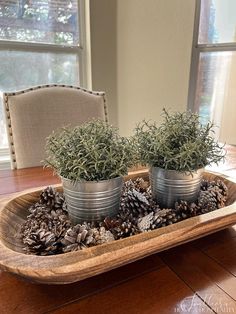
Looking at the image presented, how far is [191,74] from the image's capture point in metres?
2.13

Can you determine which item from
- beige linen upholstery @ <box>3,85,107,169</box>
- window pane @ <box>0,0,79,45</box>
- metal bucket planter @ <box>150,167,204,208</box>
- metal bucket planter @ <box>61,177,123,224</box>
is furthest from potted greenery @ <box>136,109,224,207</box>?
window pane @ <box>0,0,79,45</box>

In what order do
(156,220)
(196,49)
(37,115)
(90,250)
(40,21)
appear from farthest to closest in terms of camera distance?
(196,49) < (40,21) < (37,115) < (156,220) < (90,250)

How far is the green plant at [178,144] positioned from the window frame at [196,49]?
1.69 metres

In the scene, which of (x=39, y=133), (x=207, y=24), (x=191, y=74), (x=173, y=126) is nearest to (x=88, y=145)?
(x=173, y=126)

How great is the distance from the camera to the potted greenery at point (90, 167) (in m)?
0.47

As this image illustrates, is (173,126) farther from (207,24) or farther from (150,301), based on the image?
(207,24)

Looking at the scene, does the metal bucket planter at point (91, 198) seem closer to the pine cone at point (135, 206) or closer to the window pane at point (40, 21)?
the pine cone at point (135, 206)

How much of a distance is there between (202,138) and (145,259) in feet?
0.90

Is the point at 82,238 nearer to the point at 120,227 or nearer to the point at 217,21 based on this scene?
the point at 120,227

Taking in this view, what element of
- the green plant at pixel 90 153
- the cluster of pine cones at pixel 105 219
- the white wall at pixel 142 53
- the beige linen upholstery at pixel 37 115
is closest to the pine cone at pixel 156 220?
the cluster of pine cones at pixel 105 219

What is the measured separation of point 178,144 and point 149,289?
0.29 meters

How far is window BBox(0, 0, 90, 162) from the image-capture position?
185 cm

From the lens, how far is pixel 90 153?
0.47 m

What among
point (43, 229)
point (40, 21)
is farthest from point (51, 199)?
point (40, 21)
